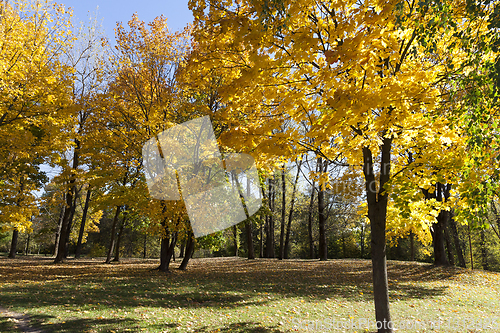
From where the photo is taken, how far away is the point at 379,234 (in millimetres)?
4891

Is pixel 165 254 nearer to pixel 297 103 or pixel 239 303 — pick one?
pixel 239 303

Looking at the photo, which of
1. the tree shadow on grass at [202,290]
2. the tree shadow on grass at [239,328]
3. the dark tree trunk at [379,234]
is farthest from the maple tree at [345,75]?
the tree shadow on grass at [202,290]

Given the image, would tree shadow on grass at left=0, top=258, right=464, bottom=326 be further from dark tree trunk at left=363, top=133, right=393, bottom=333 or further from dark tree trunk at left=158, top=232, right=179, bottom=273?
dark tree trunk at left=363, top=133, right=393, bottom=333

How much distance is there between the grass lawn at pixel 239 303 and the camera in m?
5.65

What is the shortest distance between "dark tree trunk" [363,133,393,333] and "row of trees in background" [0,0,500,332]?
2 centimetres

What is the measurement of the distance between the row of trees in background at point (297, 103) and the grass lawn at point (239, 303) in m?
2.28

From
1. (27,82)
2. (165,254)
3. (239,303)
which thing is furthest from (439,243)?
(27,82)

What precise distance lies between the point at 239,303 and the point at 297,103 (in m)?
5.68

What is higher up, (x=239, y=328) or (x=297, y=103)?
(x=297, y=103)

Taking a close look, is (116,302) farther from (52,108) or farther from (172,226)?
(52,108)

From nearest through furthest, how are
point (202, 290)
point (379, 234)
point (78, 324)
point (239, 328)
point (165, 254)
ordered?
point (379, 234), point (78, 324), point (239, 328), point (202, 290), point (165, 254)

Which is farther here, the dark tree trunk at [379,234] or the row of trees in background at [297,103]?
the dark tree trunk at [379,234]

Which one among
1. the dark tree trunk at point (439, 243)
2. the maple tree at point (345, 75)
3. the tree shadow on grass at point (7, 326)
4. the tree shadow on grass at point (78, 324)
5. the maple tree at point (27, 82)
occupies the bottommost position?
the tree shadow on grass at point (78, 324)

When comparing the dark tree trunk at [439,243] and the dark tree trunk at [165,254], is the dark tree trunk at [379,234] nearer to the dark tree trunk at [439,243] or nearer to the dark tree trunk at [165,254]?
the dark tree trunk at [165,254]
